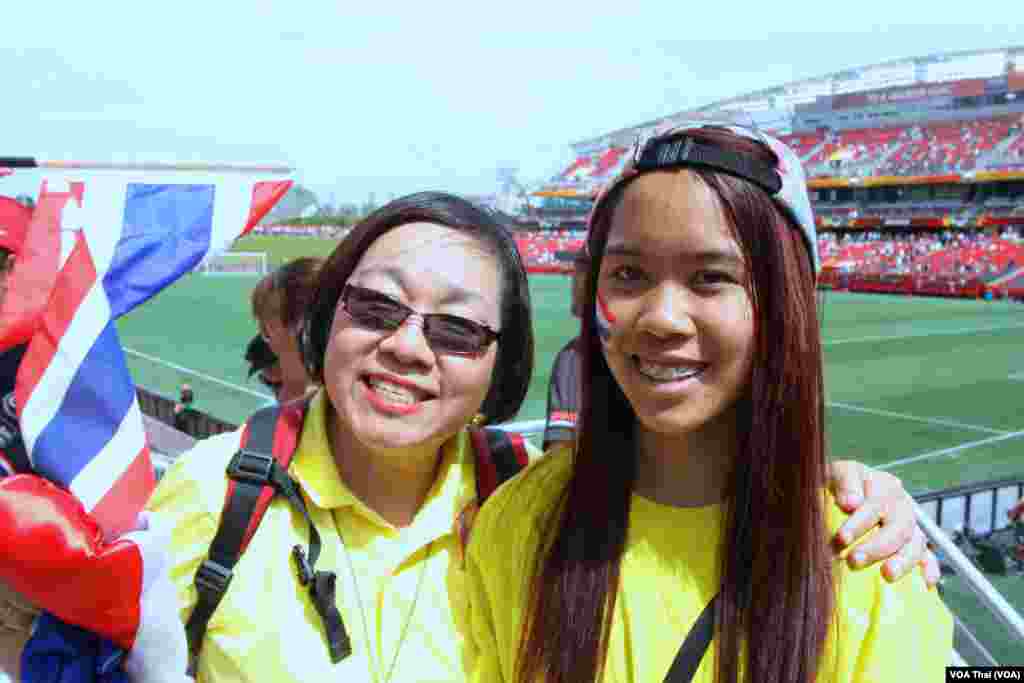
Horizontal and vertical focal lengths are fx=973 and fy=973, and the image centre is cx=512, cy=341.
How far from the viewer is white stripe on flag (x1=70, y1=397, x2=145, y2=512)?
1559 mm

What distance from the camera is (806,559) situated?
4.73 feet

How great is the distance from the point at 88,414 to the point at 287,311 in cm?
229

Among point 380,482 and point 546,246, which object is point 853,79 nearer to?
point 546,246

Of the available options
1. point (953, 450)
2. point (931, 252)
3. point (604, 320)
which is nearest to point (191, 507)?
point (604, 320)

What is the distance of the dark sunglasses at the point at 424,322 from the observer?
6.02ft

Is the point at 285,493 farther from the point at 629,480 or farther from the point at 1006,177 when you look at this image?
the point at 1006,177

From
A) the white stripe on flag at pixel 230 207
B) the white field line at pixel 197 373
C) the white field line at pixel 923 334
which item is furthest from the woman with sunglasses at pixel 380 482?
the white field line at pixel 923 334

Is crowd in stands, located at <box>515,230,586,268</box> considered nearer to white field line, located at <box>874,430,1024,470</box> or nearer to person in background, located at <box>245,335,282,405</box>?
white field line, located at <box>874,430,1024,470</box>

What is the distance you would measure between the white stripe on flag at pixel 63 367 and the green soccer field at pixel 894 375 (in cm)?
428

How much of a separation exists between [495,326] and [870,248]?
155ft

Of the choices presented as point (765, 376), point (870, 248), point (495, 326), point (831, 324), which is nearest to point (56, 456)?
point (495, 326)

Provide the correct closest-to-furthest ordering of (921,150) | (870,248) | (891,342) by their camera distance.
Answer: (891,342) < (870,248) < (921,150)

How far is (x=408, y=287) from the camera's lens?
1845mm

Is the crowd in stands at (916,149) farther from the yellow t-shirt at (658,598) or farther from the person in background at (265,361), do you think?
the yellow t-shirt at (658,598)
